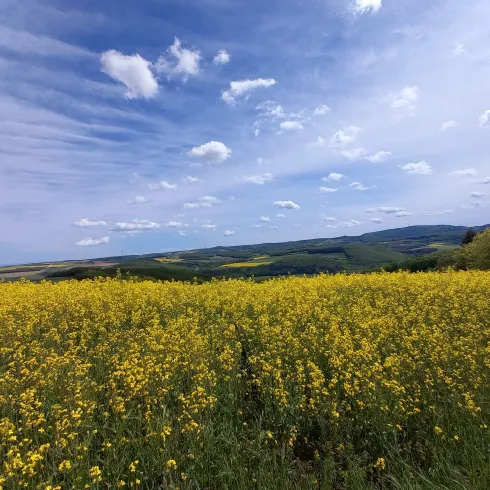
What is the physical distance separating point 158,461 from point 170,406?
114 cm

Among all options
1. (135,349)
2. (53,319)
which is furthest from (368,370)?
(53,319)

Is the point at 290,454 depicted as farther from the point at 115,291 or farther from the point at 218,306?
the point at 115,291

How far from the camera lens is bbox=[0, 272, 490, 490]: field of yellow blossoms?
3.96 m

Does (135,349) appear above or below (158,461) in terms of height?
above

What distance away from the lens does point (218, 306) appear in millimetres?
10156

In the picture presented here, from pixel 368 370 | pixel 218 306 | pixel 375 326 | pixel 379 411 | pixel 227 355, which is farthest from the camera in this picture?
pixel 218 306

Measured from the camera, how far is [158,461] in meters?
3.95

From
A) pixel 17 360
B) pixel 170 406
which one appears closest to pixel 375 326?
pixel 170 406

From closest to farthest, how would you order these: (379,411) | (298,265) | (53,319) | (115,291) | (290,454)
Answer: (290,454) < (379,411) < (53,319) < (115,291) < (298,265)

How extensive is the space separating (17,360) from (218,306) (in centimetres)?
521

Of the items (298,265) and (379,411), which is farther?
(298,265)

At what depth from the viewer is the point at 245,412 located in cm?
532

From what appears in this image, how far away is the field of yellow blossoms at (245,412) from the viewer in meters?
3.96

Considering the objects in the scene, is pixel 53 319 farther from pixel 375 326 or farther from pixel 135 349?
pixel 375 326
